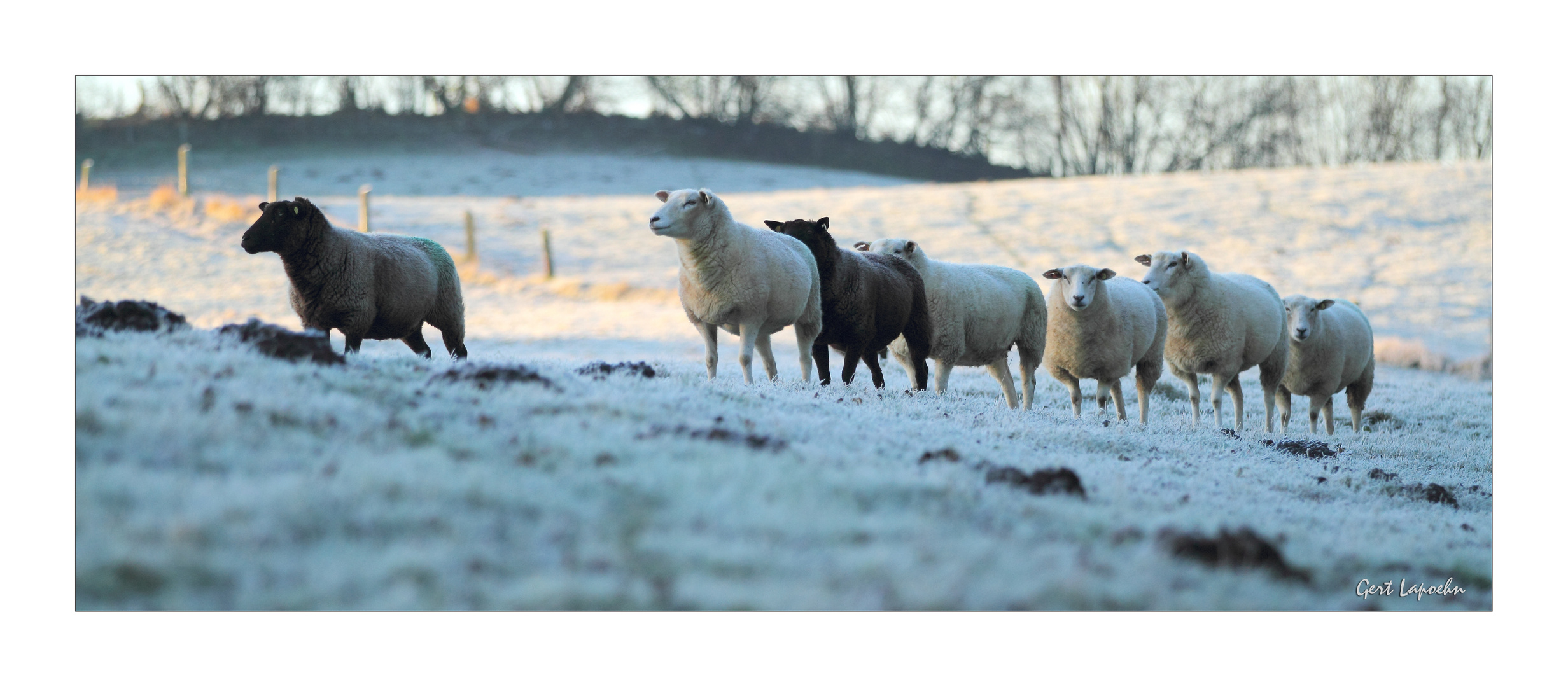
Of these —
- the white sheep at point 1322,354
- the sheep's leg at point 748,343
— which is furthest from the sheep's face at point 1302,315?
the sheep's leg at point 748,343

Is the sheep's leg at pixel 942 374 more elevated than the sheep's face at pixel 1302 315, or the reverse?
the sheep's face at pixel 1302 315

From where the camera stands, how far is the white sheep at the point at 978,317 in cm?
1145

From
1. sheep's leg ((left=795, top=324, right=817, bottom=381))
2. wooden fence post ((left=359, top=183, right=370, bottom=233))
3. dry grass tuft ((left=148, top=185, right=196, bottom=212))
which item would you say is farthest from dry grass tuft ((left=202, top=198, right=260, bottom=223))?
sheep's leg ((left=795, top=324, right=817, bottom=381))

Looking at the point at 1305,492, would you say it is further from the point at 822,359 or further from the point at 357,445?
the point at 357,445

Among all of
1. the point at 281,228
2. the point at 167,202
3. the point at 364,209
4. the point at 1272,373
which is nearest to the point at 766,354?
the point at 281,228

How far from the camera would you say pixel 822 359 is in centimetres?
1134

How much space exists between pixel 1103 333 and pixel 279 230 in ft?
24.9

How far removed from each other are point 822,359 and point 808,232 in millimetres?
1392

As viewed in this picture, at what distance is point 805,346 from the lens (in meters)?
10.5

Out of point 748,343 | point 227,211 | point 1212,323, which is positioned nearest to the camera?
point 748,343

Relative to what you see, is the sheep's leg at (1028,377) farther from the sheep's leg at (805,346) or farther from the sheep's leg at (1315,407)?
the sheep's leg at (1315,407)

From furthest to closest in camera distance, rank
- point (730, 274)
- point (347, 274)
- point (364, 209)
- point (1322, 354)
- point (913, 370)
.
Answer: point (364, 209)
point (1322, 354)
point (913, 370)
point (730, 274)
point (347, 274)

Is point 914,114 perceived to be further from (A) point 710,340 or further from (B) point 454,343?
(B) point 454,343

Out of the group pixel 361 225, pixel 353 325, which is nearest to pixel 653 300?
pixel 361 225
